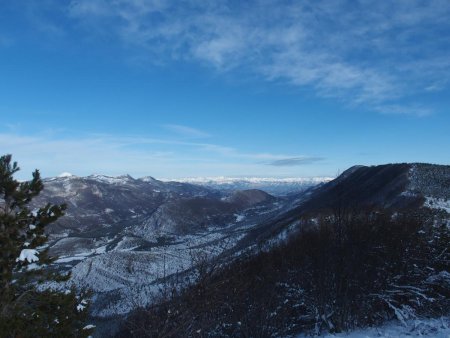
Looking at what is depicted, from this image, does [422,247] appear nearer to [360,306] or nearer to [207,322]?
[360,306]

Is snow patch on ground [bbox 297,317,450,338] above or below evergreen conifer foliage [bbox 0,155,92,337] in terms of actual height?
below

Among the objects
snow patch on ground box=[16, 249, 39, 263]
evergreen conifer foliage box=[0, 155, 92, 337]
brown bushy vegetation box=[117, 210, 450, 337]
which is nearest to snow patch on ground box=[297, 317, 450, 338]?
brown bushy vegetation box=[117, 210, 450, 337]

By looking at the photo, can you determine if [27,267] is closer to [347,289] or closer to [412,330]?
[412,330]

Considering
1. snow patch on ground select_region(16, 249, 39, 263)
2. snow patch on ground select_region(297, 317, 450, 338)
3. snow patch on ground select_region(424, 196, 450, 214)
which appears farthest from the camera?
snow patch on ground select_region(424, 196, 450, 214)

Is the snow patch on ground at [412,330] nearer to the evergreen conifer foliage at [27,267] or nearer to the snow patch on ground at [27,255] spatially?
the evergreen conifer foliage at [27,267]

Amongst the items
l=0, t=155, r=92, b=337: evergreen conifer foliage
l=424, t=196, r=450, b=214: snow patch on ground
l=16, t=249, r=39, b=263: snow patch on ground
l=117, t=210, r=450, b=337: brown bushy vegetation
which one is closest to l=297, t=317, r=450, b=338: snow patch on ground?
l=117, t=210, r=450, b=337: brown bushy vegetation

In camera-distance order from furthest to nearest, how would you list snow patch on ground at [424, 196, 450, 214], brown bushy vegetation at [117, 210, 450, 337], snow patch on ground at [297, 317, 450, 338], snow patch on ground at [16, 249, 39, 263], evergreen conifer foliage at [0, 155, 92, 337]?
snow patch on ground at [424, 196, 450, 214] → brown bushy vegetation at [117, 210, 450, 337] → snow patch on ground at [297, 317, 450, 338] → snow patch on ground at [16, 249, 39, 263] → evergreen conifer foliage at [0, 155, 92, 337]

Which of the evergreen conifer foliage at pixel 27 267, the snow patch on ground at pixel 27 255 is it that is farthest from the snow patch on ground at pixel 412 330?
the snow patch on ground at pixel 27 255

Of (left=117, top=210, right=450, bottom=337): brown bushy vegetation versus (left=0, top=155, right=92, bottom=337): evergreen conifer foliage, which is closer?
(left=0, top=155, right=92, bottom=337): evergreen conifer foliage

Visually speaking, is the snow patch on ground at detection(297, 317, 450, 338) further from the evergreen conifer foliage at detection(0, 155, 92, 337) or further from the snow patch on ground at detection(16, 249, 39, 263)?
the snow patch on ground at detection(16, 249, 39, 263)
